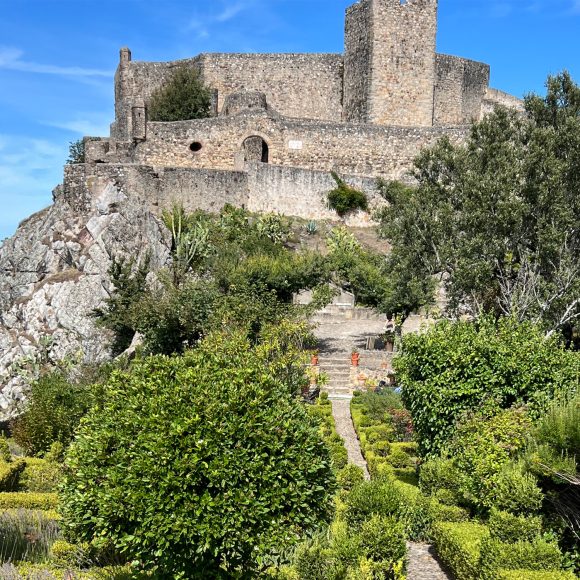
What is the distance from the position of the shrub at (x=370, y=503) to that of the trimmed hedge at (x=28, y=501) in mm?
4442

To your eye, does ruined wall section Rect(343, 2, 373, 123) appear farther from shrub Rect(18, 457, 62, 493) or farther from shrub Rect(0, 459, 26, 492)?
shrub Rect(0, 459, 26, 492)

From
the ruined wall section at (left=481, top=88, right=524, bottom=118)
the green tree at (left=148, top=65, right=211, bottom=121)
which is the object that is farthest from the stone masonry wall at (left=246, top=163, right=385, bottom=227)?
the ruined wall section at (left=481, top=88, right=524, bottom=118)

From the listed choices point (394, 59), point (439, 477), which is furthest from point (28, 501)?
point (394, 59)

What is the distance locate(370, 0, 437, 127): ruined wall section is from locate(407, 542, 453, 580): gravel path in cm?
2707

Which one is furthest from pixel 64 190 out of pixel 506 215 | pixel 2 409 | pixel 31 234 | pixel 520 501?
pixel 520 501

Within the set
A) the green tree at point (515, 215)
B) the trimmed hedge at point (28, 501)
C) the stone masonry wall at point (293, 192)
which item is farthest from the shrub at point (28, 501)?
the stone masonry wall at point (293, 192)

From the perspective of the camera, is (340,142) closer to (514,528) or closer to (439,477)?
(439,477)

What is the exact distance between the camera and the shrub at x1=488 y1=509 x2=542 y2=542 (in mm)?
8836

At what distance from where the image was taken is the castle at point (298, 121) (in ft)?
98.5

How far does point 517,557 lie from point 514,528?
769 millimetres

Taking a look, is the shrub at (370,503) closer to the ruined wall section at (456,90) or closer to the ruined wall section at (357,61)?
the ruined wall section at (357,61)

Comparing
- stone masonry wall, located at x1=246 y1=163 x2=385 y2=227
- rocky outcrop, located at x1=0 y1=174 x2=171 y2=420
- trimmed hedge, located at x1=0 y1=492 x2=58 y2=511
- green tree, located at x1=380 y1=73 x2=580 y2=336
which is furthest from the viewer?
stone masonry wall, located at x1=246 y1=163 x2=385 y2=227

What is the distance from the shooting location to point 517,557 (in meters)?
8.11

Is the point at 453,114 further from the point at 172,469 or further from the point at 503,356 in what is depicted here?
the point at 172,469
